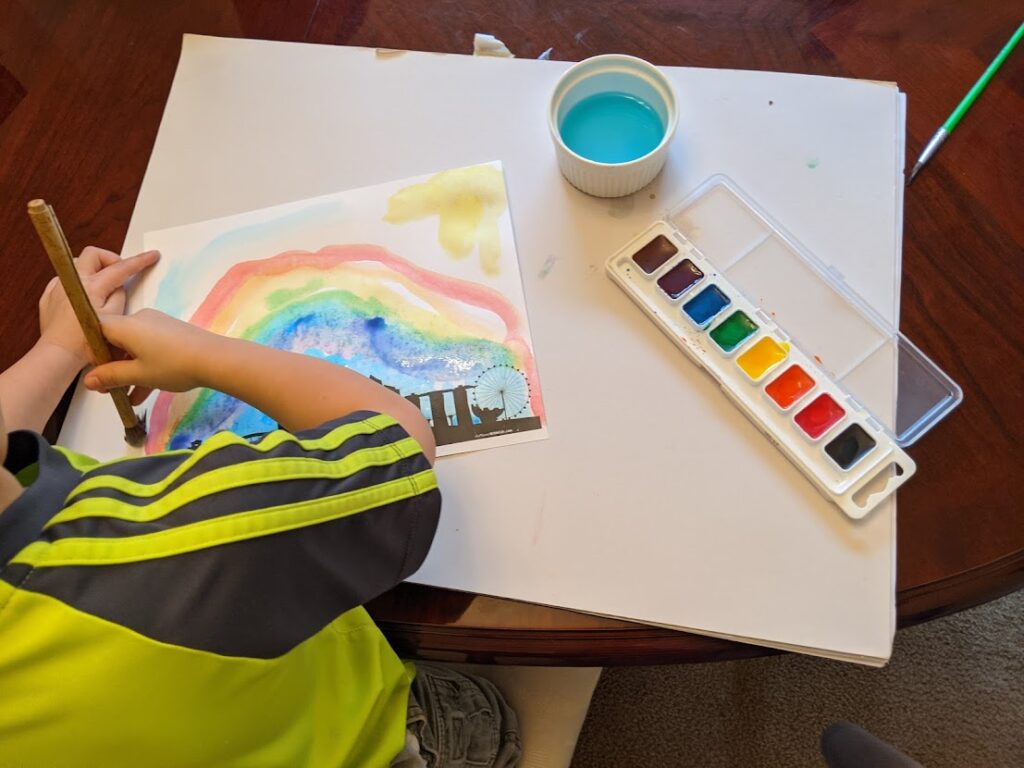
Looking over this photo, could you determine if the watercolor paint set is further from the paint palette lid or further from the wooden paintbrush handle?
the wooden paintbrush handle

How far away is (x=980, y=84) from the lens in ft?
2.14

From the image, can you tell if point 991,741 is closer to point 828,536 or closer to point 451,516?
point 828,536

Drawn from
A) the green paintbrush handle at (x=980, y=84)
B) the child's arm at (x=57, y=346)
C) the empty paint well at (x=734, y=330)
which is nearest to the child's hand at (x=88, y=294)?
the child's arm at (x=57, y=346)

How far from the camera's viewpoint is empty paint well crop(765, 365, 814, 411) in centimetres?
59

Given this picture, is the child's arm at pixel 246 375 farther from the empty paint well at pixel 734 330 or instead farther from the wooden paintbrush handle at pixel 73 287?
the empty paint well at pixel 734 330

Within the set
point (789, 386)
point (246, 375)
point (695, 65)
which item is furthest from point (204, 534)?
point (695, 65)

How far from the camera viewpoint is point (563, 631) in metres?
0.56

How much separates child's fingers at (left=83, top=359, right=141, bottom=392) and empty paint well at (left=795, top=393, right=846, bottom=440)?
1.67ft

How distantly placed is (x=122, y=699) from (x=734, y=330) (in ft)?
1.55

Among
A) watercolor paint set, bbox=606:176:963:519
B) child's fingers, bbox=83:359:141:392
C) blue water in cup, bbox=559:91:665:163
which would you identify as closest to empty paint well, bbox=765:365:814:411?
watercolor paint set, bbox=606:176:963:519

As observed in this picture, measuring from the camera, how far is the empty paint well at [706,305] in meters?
0.62

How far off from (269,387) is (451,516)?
170 mm

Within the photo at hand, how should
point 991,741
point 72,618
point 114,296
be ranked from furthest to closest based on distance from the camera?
point 991,741 < point 114,296 < point 72,618

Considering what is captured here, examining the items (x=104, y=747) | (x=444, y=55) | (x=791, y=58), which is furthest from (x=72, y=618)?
(x=791, y=58)
